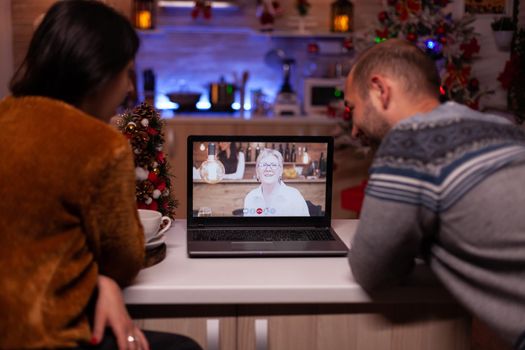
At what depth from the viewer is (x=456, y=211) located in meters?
1.26

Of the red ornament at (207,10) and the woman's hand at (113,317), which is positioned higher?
the red ornament at (207,10)

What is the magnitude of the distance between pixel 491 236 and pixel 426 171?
180 millimetres

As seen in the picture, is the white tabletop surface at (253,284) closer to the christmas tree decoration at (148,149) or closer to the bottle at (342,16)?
the christmas tree decoration at (148,149)

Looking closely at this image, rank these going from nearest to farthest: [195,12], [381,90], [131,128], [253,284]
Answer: [253,284]
[381,90]
[131,128]
[195,12]

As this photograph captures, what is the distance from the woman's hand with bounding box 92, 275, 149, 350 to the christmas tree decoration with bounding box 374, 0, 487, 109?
10.2 feet

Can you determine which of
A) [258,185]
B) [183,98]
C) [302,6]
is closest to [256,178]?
[258,185]

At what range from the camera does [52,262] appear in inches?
43.3

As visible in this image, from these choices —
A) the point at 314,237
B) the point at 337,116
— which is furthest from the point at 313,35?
the point at 314,237

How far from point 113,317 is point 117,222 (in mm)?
192

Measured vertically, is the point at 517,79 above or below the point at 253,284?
above

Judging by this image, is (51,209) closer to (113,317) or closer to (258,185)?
(113,317)

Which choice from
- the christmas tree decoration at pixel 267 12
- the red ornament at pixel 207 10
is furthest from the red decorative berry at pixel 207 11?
the christmas tree decoration at pixel 267 12

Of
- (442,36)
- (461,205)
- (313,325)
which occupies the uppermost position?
(442,36)

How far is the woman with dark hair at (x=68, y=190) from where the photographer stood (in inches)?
43.1
